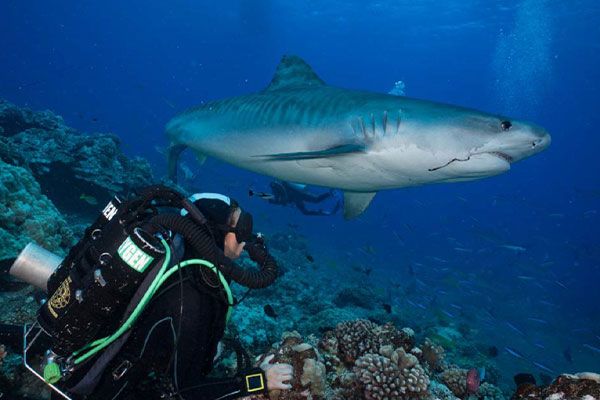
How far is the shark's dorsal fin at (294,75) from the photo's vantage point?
21.7 feet

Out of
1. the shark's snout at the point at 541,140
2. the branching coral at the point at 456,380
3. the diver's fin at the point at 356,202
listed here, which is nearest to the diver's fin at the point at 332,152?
the diver's fin at the point at 356,202

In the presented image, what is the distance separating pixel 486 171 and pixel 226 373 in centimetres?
406

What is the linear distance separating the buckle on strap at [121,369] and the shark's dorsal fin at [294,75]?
17.2 ft

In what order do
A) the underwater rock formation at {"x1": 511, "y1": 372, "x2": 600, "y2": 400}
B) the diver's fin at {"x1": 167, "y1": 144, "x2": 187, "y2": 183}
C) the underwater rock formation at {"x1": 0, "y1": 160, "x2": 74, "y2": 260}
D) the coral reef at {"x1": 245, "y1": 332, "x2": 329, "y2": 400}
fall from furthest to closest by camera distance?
the diver's fin at {"x1": 167, "y1": 144, "x2": 187, "y2": 183}
the underwater rock formation at {"x1": 0, "y1": 160, "x2": 74, "y2": 260}
the coral reef at {"x1": 245, "y1": 332, "x2": 329, "y2": 400}
the underwater rock formation at {"x1": 511, "y1": 372, "x2": 600, "y2": 400}

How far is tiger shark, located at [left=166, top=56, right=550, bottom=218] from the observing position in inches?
160

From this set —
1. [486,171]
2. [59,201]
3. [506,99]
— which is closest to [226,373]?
[486,171]

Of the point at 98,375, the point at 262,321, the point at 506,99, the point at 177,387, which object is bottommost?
the point at 262,321

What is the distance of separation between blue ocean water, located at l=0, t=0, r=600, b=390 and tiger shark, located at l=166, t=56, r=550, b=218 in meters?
10.7

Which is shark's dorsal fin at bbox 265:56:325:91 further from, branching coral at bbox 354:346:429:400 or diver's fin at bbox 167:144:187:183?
branching coral at bbox 354:346:429:400

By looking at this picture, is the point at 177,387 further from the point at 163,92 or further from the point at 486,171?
the point at 163,92

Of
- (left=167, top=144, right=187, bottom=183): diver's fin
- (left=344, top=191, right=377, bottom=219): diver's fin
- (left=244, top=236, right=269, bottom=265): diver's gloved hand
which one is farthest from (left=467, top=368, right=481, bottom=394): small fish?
(left=167, top=144, right=187, bottom=183): diver's fin

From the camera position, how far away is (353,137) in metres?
4.96

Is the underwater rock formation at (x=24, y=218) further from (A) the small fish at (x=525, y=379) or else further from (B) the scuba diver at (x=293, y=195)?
(B) the scuba diver at (x=293, y=195)

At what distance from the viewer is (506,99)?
113188mm
